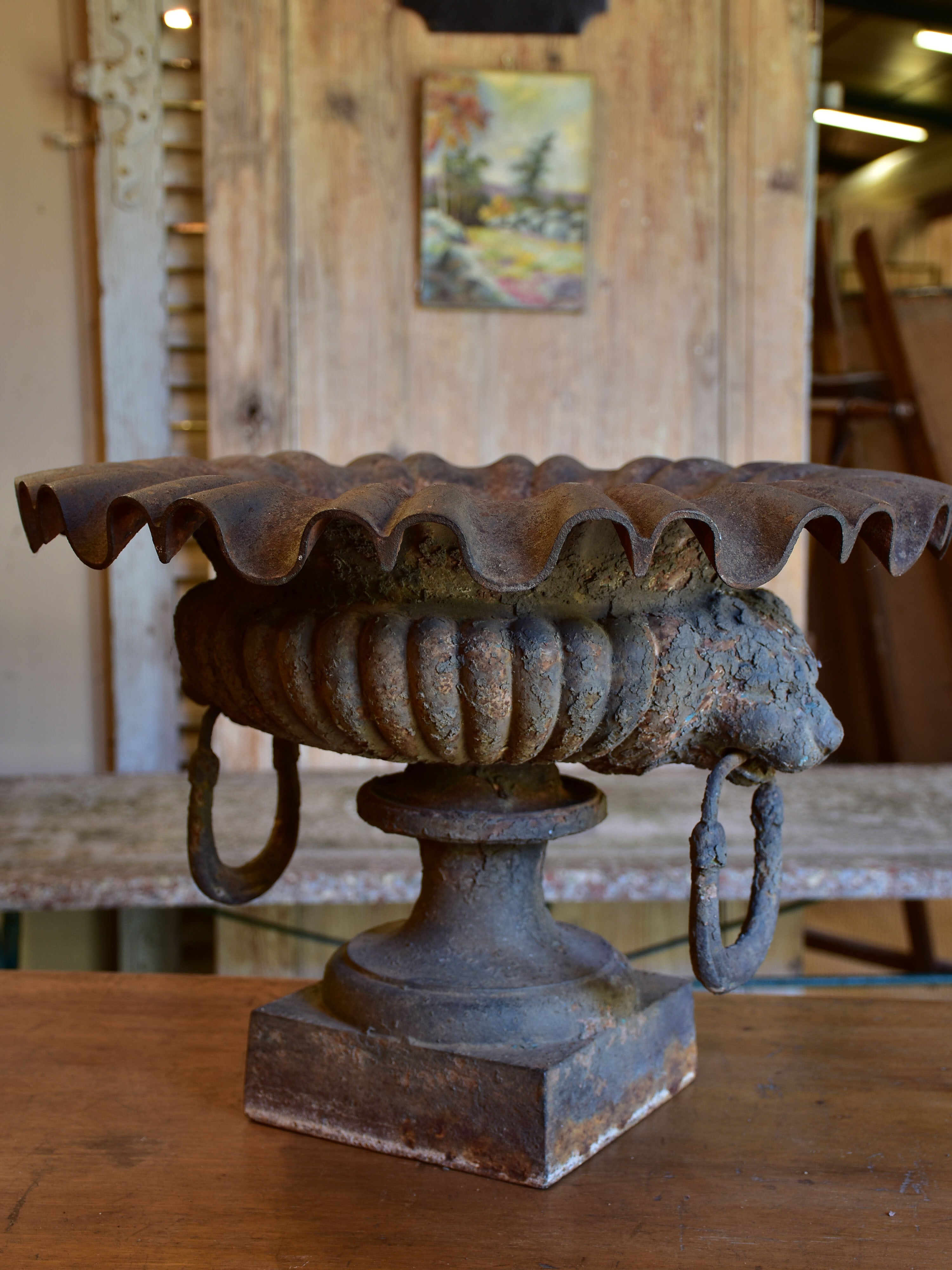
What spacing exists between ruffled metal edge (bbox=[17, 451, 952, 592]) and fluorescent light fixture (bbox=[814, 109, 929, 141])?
655 cm

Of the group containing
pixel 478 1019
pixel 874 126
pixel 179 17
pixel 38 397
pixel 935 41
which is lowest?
pixel 478 1019

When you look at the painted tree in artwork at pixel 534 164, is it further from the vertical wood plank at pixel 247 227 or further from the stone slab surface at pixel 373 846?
the stone slab surface at pixel 373 846

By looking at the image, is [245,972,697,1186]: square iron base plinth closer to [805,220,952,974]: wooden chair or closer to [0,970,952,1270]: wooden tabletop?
[0,970,952,1270]: wooden tabletop

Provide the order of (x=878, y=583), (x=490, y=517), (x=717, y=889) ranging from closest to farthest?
1. (x=490, y=517)
2. (x=717, y=889)
3. (x=878, y=583)

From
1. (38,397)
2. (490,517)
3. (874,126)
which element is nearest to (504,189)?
(38,397)

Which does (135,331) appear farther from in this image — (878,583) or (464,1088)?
(878,583)

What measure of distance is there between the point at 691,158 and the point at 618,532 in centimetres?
181

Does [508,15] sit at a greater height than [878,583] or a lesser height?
greater

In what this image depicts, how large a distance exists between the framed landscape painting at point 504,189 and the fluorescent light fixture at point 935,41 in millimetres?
3779

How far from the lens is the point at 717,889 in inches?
32.7

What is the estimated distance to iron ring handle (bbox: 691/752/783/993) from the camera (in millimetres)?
836

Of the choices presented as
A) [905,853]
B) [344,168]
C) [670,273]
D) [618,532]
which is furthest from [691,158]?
[618,532]

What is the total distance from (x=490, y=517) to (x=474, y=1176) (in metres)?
0.48

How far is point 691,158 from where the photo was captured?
224cm
